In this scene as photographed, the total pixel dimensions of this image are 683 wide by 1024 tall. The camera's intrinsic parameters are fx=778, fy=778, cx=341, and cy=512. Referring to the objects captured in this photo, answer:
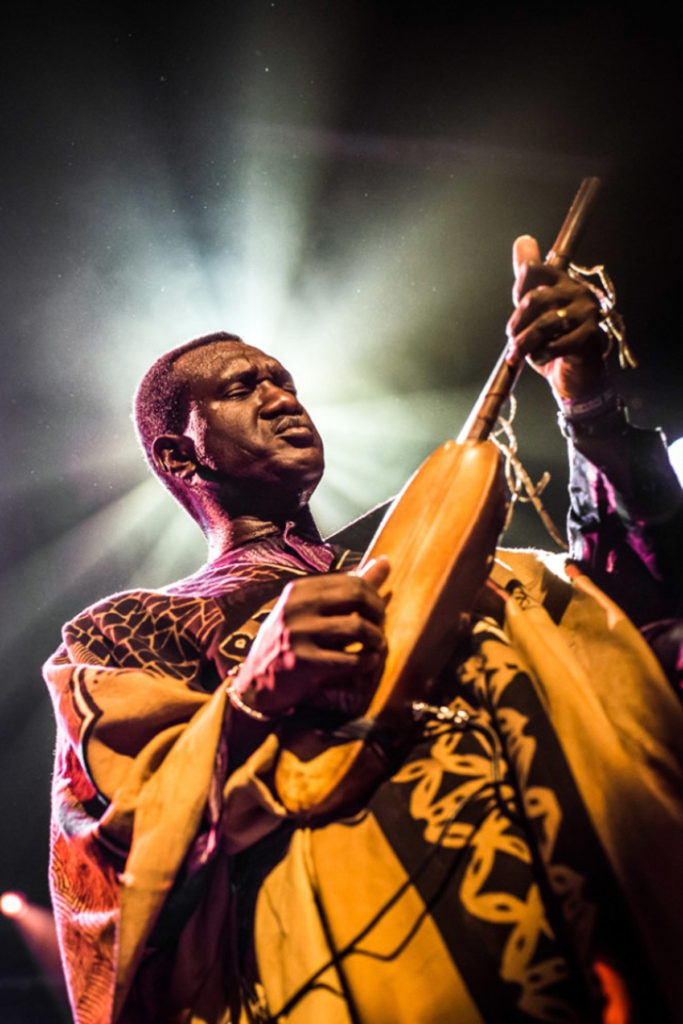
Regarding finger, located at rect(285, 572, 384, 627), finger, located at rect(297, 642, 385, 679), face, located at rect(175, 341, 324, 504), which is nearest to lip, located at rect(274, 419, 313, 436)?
face, located at rect(175, 341, 324, 504)

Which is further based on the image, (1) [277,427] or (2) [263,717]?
(1) [277,427]

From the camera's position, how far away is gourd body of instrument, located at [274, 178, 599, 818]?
1.24 meters

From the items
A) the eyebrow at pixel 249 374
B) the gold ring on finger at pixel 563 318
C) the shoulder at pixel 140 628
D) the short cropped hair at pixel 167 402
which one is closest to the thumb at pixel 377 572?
Result: the shoulder at pixel 140 628

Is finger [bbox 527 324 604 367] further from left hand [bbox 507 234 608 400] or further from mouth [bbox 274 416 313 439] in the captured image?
mouth [bbox 274 416 313 439]

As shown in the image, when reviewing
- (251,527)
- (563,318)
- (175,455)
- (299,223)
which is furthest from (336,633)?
(299,223)

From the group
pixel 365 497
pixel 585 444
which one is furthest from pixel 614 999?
pixel 365 497

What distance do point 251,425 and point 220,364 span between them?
0.99 feet

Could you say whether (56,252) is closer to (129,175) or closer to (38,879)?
(129,175)

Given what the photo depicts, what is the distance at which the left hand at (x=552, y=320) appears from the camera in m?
1.56

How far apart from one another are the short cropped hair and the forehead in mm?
31

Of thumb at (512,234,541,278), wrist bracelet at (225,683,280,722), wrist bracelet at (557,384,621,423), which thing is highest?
thumb at (512,234,541,278)

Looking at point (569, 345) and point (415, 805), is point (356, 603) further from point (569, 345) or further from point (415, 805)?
point (569, 345)

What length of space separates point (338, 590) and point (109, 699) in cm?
52

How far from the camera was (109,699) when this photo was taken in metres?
1.46
